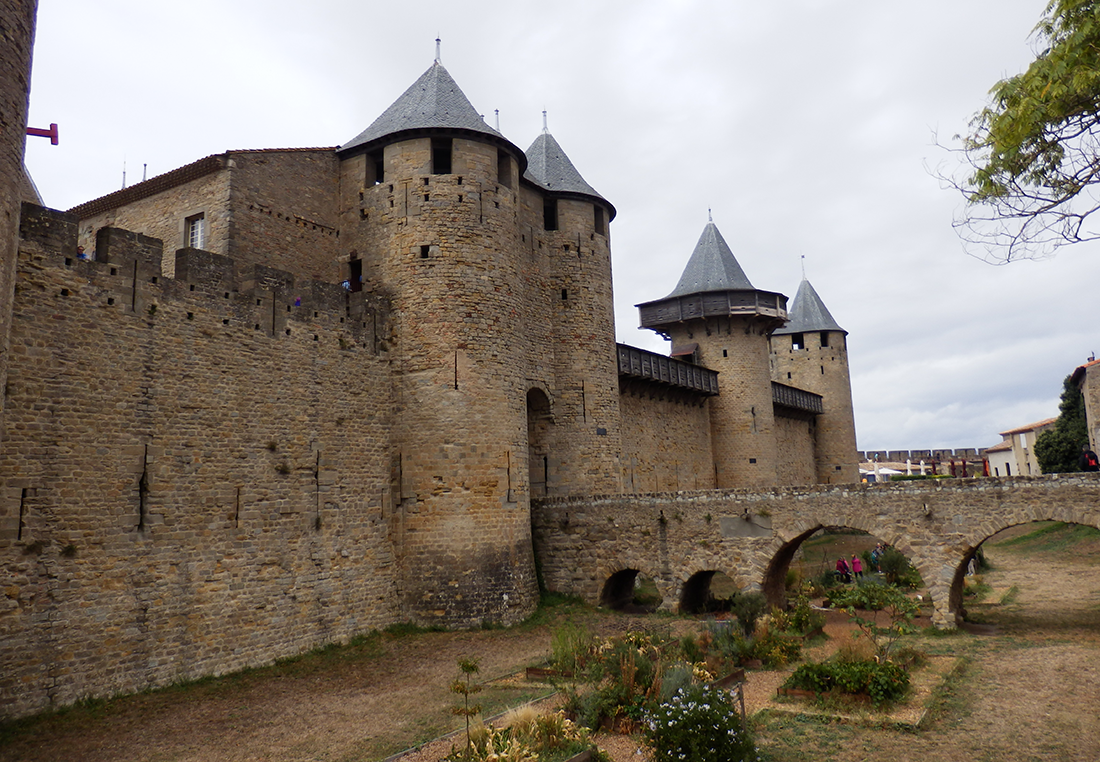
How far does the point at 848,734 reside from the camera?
8281 millimetres

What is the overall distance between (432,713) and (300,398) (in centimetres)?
635

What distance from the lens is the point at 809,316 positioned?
37.5 m

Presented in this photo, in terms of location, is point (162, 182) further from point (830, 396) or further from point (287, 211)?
point (830, 396)

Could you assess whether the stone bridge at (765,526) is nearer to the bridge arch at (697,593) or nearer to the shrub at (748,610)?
the bridge arch at (697,593)

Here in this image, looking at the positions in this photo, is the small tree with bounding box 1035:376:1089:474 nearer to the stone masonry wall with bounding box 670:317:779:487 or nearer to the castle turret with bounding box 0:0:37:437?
the stone masonry wall with bounding box 670:317:779:487

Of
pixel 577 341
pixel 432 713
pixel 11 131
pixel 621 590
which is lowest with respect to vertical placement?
pixel 432 713

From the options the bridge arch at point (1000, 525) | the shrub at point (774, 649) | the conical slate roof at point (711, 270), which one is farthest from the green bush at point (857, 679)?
the conical slate roof at point (711, 270)

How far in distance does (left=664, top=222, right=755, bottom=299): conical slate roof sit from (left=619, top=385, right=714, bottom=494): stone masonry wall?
442 centimetres

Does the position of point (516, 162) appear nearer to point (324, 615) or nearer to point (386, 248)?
point (386, 248)

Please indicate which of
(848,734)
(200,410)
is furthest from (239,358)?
(848,734)

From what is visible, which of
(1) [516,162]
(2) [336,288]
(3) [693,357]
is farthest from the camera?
(3) [693,357]

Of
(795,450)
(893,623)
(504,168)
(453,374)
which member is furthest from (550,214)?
(795,450)

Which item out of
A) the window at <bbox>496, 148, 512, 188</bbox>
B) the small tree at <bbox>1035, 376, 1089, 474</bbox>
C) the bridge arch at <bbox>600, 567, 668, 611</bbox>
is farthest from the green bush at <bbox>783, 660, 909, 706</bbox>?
the small tree at <bbox>1035, 376, 1089, 474</bbox>

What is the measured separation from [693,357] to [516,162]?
13.1 metres
